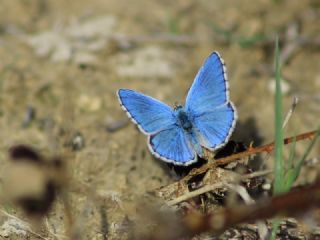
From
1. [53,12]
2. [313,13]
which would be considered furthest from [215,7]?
[53,12]

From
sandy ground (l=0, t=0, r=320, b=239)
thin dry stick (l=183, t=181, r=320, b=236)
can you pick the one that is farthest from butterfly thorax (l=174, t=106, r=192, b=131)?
thin dry stick (l=183, t=181, r=320, b=236)

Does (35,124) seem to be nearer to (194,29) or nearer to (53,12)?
(53,12)

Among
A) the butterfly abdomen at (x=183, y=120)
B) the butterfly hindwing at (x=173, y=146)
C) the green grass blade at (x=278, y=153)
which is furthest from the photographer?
the butterfly abdomen at (x=183, y=120)

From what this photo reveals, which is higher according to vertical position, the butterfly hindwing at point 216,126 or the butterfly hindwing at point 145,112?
the butterfly hindwing at point 145,112

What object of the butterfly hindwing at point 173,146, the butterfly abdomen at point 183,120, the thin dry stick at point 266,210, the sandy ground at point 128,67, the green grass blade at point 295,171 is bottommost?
the thin dry stick at point 266,210

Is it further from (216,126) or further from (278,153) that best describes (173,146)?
(278,153)

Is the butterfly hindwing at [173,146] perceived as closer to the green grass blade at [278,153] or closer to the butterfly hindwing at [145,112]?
the butterfly hindwing at [145,112]

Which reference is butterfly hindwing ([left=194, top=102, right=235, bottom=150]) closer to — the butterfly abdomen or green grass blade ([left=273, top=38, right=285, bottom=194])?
the butterfly abdomen

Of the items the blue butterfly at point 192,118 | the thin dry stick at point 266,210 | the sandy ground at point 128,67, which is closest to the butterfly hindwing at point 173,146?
the blue butterfly at point 192,118
